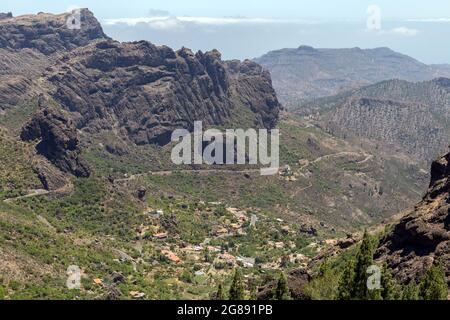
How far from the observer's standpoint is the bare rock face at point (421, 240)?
84000 millimetres

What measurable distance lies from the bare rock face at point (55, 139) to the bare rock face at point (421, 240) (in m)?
108

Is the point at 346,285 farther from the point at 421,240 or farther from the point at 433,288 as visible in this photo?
the point at 421,240

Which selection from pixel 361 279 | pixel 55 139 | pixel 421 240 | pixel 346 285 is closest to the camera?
pixel 346 285

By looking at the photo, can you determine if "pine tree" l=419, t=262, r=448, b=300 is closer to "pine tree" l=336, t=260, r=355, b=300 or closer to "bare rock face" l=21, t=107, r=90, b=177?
"pine tree" l=336, t=260, r=355, b=300

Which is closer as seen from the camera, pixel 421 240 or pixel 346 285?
pixel 346 285

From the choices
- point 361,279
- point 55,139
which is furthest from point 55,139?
point 361,279

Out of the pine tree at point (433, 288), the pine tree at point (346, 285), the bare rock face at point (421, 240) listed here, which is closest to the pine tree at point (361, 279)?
the pine tree at point (346, 285)

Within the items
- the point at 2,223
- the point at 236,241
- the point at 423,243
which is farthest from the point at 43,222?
the point at 423,243

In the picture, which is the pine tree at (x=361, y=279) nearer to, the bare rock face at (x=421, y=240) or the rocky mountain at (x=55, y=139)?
the bare rock face at (x=421, y=240)

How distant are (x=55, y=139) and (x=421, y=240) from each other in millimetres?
120646

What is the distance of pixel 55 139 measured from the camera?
174 m

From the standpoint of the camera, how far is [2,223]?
119m

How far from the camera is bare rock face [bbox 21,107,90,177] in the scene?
566 feet

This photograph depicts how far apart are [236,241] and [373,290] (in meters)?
109
